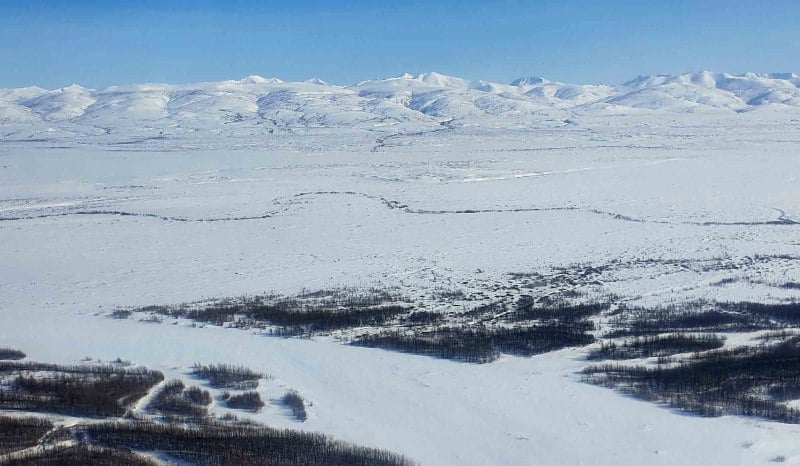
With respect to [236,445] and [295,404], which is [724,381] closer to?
[295,404]

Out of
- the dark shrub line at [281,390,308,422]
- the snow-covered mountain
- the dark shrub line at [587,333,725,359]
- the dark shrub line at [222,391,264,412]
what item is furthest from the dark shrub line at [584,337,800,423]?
the snow-covered mountain

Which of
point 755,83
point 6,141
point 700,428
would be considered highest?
point 755,83

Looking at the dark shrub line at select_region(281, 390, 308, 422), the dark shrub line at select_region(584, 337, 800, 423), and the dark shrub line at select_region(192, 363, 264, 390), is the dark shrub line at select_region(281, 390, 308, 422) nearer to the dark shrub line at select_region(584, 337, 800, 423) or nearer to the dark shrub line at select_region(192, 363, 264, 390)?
the dark shrub line at select_region(192, 363, 264, 390)

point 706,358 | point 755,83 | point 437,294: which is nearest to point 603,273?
point 437,294

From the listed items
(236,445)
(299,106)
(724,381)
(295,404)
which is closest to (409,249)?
(295,404)

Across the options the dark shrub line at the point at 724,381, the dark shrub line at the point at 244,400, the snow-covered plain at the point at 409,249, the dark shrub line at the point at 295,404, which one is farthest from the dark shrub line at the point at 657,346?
the dark shrub line at the point at 244,400

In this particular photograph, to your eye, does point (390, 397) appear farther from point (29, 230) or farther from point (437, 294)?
point (29, 230)
